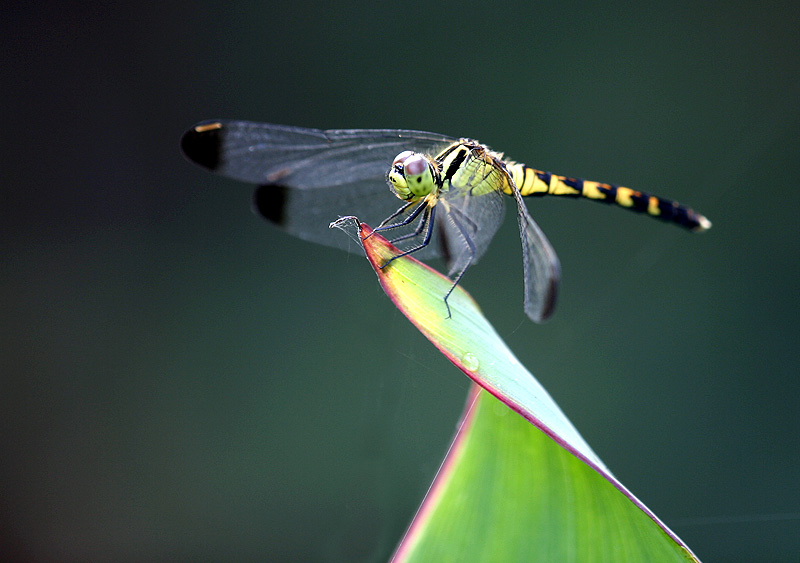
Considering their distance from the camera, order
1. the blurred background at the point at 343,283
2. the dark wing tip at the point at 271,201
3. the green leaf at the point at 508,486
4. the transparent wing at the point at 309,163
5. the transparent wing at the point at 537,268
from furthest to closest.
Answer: the blurred background at the point at 343,283 < the dark wing tip at the point at 271,201 < the transparent wing at the point at 309,163 < the transparent wing at the point at 537,268 < the green leaf at the point at 508,486

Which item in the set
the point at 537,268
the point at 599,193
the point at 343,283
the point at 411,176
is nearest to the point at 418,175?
the point at 411,176

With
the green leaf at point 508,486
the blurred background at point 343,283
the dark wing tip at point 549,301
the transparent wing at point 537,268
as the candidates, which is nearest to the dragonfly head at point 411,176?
the transparent wing at point 537,268

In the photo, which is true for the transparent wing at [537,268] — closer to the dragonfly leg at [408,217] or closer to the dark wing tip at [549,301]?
the dark wing tip at [549,301]

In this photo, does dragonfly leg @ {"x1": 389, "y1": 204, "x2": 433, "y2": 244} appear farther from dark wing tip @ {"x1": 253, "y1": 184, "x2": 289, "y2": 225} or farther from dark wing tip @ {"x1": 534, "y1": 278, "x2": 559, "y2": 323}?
dark wing tip @ {"x1": 253, "y1": 184, "x2": 289, "y2": 225}

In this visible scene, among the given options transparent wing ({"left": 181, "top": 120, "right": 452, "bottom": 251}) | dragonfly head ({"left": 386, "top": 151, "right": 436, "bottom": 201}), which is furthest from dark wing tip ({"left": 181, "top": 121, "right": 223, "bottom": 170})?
dragonfly head ({"left": 386, "top": 151, "right": 436, "bottom": 201})

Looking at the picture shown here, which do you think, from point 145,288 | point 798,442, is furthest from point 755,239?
point 145,288

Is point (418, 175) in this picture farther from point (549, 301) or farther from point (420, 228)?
point (549, 301)

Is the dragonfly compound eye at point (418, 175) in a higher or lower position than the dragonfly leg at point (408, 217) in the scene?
higher

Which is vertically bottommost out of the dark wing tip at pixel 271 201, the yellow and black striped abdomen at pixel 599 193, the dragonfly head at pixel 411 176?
the dark wing tip at pixel 271 201
